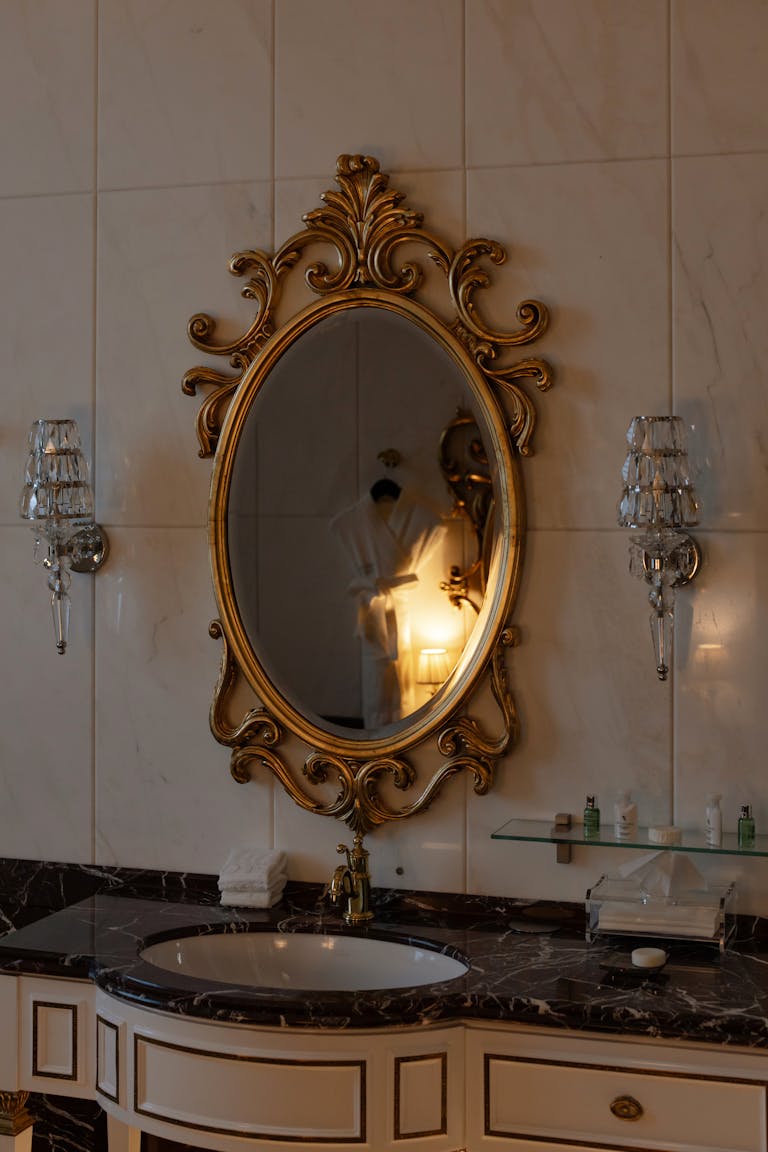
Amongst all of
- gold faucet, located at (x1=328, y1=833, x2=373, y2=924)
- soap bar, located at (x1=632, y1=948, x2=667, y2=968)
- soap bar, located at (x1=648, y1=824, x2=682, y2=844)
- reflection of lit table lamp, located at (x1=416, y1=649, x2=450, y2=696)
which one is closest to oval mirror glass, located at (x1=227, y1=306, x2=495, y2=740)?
reflection of lit table lamp, located at (x1=416, y1=649, x2=450, y2=696)

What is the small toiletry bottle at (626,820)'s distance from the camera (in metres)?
2.19

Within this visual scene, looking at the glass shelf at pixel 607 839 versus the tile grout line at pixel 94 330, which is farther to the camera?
the tile grout line at pixel 94 330

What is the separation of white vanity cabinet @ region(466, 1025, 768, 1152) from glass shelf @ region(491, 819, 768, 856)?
1.25 feet

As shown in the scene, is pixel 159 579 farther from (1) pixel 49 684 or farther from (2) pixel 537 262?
(2) pixel 537 262

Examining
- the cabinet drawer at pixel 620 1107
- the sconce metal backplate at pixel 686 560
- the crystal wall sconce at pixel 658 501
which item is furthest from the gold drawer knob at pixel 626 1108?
the sconce metal backplate at pixel 686 560

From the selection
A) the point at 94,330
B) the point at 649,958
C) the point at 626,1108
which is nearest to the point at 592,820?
the point at 649,958

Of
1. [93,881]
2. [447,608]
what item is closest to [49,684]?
[93,881]

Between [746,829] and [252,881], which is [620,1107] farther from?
[252,881]

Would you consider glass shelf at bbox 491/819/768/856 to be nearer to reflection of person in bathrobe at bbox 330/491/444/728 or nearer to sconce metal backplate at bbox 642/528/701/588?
reflection of person in bathrobe at bbox 330/491/444/728

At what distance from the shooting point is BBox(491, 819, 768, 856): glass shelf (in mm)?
2113

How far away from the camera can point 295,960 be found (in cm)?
225

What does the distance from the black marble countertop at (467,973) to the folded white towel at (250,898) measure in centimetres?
2

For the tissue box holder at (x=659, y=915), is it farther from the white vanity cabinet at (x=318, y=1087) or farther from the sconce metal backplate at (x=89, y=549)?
the sconce metal backplate at (x=89, y=549)

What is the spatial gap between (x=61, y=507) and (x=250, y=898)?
80 centimetres
